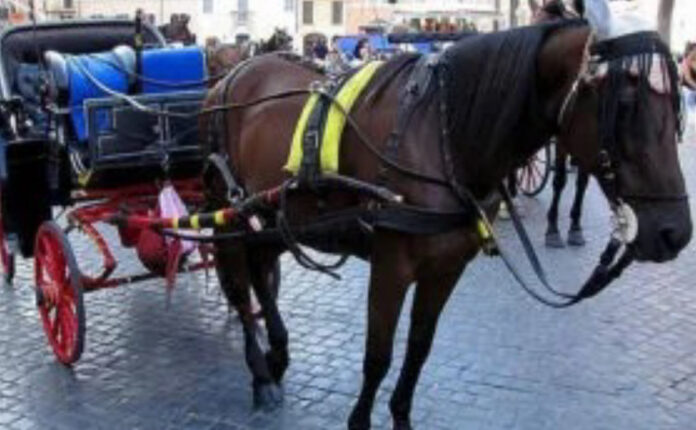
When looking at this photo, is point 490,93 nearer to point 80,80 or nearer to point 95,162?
point 95,162

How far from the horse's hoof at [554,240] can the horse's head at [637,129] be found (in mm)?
4802

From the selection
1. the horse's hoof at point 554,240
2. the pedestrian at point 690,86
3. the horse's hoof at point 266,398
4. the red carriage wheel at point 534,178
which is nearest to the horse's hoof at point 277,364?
the horse's hoof at point 266,398

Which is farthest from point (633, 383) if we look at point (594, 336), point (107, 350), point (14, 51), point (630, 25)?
point (14, 51)

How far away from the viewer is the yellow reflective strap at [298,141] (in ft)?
11.9

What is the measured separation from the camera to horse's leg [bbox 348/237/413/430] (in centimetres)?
339

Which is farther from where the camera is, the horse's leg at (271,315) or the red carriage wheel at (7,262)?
the red carriage wheel at (7,262)

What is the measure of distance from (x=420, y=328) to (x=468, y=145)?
2.71 feet

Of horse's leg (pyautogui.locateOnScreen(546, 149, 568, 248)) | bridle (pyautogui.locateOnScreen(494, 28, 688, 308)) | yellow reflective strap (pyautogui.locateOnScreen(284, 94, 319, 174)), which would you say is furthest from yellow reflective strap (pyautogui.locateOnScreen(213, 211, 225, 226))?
horse's leg (pyautogui.locateOnScreen(546, 149, 568, 248))

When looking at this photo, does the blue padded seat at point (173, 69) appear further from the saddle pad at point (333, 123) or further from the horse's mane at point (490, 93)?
the horse's mane at point (490, 93)

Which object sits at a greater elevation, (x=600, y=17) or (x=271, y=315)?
(x=600, y=17)

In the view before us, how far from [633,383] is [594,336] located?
2.36ft

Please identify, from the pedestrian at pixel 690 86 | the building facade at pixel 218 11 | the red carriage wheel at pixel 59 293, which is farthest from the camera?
the building facade at pixel 218 11

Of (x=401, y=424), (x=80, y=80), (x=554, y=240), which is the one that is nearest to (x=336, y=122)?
(x=401, y=424)

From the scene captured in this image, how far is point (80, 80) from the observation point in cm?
489
